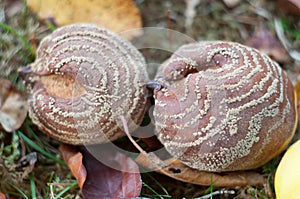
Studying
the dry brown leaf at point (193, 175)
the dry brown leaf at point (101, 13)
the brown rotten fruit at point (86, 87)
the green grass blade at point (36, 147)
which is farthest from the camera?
the dry brown leaf at point (101, 13)

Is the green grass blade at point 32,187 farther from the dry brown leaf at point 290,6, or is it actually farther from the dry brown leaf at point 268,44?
the dry brown leaf at point 290,6

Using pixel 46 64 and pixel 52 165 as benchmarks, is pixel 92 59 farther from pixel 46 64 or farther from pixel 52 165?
pixel 52 165

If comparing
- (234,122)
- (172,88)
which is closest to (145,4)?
(172,88)

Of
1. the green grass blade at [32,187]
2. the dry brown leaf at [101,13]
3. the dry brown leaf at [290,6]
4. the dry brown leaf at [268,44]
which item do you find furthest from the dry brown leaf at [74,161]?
the dry brown leaf at [290,6]

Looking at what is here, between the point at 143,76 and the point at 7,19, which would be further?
the point at 7,19

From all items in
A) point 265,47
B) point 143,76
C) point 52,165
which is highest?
point 143,76

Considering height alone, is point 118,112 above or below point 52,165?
above
